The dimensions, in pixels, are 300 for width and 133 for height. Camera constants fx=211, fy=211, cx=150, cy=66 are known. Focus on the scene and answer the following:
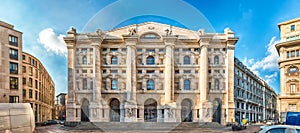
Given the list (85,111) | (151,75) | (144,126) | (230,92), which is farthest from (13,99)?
(230,92)

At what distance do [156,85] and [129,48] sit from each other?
869cm

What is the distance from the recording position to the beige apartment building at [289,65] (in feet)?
134

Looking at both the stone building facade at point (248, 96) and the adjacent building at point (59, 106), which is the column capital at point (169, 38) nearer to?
the stone building facade at point (248, 96)

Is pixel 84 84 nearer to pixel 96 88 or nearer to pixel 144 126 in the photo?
pixel 96 88

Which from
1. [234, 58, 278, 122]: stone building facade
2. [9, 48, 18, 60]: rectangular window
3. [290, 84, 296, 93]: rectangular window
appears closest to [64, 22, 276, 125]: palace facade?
[234, 58, 278, 122]: stone building facade

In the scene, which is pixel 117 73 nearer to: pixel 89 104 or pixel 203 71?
pixel 89 104

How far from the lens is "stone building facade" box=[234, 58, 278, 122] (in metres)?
46.9

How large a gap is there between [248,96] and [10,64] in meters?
54.7

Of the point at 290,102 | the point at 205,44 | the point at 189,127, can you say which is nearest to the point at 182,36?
the point at 205,44

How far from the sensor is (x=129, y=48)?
39.9 meters

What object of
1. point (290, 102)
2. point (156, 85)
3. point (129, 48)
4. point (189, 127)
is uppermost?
point (129, 48)

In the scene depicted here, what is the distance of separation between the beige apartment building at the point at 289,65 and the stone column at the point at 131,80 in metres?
28.8

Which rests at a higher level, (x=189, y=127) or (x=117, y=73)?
(x=117, y=73)

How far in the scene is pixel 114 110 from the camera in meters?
40.3
